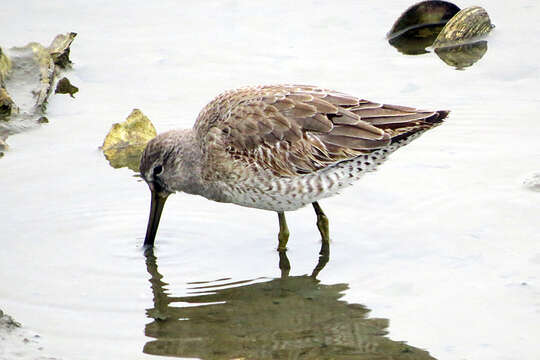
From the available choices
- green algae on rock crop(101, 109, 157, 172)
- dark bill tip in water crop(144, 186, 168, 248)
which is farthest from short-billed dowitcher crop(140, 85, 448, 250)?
green algae on rock crop(101, 109, 157, 172)

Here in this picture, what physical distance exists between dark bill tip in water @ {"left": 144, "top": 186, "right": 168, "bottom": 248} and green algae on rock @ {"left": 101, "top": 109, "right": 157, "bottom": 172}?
137 centimetres

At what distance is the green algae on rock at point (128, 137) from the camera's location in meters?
8.55

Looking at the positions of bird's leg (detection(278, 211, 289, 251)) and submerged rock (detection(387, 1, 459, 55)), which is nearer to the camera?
bird's leg (detection(278, 211, 289, 251))

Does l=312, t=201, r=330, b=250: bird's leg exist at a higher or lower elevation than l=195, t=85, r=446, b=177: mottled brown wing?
lower

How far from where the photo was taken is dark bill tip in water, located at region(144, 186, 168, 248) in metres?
7.02

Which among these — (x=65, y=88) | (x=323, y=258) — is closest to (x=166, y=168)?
(x=323, y=258)

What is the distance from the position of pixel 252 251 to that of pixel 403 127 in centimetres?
148

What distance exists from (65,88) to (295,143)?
155 inches

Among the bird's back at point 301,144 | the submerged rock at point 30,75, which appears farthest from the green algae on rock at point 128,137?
the bird's back at point 301,144

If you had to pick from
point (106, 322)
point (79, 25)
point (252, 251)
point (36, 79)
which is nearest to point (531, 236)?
point (252, 251)

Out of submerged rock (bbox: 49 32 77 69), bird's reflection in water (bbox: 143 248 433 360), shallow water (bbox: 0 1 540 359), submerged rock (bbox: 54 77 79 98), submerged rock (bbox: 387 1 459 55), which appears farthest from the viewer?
submerged rock (bbox: 387 1 459 55)

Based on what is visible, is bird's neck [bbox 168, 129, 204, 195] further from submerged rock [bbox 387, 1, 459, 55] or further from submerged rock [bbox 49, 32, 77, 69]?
submerged rock [bbox 387, 1, 459, 55]

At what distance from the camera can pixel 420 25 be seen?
1106 cm

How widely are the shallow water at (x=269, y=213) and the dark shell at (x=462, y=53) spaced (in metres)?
0.13
